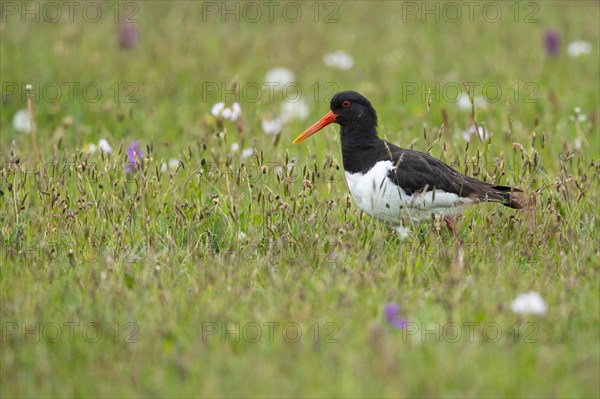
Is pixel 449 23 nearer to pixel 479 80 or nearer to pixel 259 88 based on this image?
pixel 479 80

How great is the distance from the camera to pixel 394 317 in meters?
4.16

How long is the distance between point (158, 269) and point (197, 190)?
59.4 inches

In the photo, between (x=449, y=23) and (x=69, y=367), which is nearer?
(x=69, y=367)

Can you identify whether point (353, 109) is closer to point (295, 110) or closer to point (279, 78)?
point (295, 110)

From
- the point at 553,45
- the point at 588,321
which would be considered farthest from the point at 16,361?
the point at 553,45

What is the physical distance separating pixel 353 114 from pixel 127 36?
4.94 m

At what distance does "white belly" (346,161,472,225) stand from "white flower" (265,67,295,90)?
4.15m

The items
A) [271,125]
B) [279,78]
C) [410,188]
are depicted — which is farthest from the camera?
[279,78]

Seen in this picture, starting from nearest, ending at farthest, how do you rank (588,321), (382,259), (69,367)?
(69,367) → (588,321) → (382,259)

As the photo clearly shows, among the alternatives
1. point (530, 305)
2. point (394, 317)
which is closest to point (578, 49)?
point (530, 305)

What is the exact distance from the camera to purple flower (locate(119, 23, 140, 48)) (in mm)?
10234

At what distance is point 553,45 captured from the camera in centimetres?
1012

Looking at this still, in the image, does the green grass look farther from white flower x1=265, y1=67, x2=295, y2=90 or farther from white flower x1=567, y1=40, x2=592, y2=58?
white flower x1=567, y1=40, x2=592, y2=58

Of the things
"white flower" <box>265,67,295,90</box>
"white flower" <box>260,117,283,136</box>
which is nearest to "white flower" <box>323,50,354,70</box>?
"white flower" <box>265,67,295,90</box>
